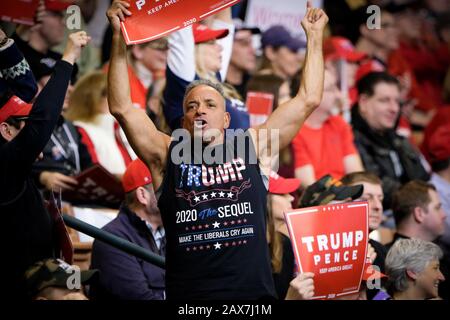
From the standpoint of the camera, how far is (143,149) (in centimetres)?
555

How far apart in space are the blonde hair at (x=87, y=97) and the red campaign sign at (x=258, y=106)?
1.07 meters

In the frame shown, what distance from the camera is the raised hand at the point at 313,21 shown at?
579 centimetres

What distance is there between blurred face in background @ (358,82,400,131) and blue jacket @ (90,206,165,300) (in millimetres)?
3216

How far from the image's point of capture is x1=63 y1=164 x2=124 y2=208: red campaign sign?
6.83 metres

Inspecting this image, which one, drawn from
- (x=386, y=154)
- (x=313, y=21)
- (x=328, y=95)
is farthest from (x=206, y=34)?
(x=386, y=154)

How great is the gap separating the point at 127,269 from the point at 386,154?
11.1 feet

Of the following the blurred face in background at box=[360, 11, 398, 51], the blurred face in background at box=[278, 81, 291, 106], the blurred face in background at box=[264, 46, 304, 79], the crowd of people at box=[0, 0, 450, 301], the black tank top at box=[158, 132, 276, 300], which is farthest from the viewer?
the blurred face in background at box=[360, 11, 398, 51]

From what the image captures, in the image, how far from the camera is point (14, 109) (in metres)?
5.84

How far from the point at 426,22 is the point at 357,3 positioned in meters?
1.47

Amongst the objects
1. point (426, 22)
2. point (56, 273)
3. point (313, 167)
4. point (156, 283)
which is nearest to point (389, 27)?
point (426, 22)

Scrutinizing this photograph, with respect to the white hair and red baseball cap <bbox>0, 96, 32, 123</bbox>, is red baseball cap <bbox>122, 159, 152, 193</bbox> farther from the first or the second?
the white hair

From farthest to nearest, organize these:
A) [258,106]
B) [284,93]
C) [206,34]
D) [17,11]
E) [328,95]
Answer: [284,93] → [328,95] → [258,106] → [206,34] → [17,11]

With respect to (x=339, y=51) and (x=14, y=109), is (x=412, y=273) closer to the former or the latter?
(x=14, y=109)

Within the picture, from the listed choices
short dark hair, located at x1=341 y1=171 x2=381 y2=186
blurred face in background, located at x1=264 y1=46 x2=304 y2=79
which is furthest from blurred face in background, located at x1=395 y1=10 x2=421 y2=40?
short dark hair, located at x1=341 y1=171 x2=381 y2=186
